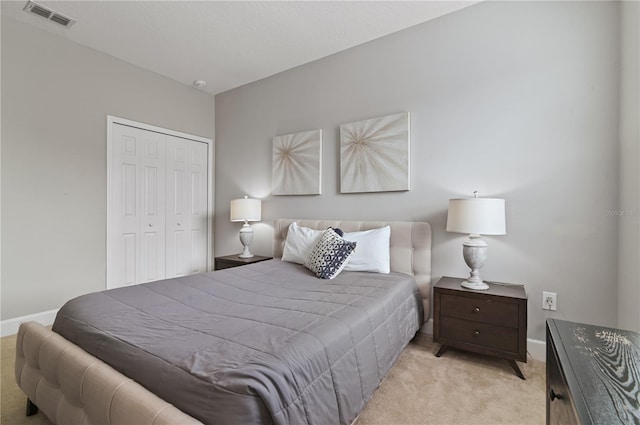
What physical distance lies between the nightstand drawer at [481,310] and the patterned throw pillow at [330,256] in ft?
2.50

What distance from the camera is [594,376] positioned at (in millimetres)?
715

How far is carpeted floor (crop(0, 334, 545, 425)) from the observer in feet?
5.01

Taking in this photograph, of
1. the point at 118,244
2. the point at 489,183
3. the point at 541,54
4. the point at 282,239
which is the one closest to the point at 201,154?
the point at 118,244

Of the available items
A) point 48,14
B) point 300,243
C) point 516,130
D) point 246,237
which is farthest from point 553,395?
point 48,14

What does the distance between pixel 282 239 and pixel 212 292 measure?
1537mm

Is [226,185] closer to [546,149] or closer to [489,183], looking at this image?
[489,183]

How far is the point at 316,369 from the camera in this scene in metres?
1.11

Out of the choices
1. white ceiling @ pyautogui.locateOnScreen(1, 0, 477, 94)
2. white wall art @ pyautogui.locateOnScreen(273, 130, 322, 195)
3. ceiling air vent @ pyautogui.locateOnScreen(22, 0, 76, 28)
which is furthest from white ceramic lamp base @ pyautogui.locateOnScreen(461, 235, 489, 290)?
ceiling air vent @ pyautogui.locateOnScreen(22, 0, 76, 28)

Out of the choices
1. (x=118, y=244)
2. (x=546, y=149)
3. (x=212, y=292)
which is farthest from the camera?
(x=118, y=244)

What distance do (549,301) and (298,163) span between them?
252cm

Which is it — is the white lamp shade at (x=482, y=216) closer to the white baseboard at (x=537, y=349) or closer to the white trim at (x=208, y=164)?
the white baseboard at (x=537, y=349)

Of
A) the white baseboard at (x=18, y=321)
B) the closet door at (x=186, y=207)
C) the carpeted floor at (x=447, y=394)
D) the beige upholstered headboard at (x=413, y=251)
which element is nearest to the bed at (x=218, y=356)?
the carpeted floor at (x=447, y=394)

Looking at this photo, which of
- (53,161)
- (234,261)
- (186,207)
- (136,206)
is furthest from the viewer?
(186,207)

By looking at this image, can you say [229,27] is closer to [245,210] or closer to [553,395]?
[245,210]
